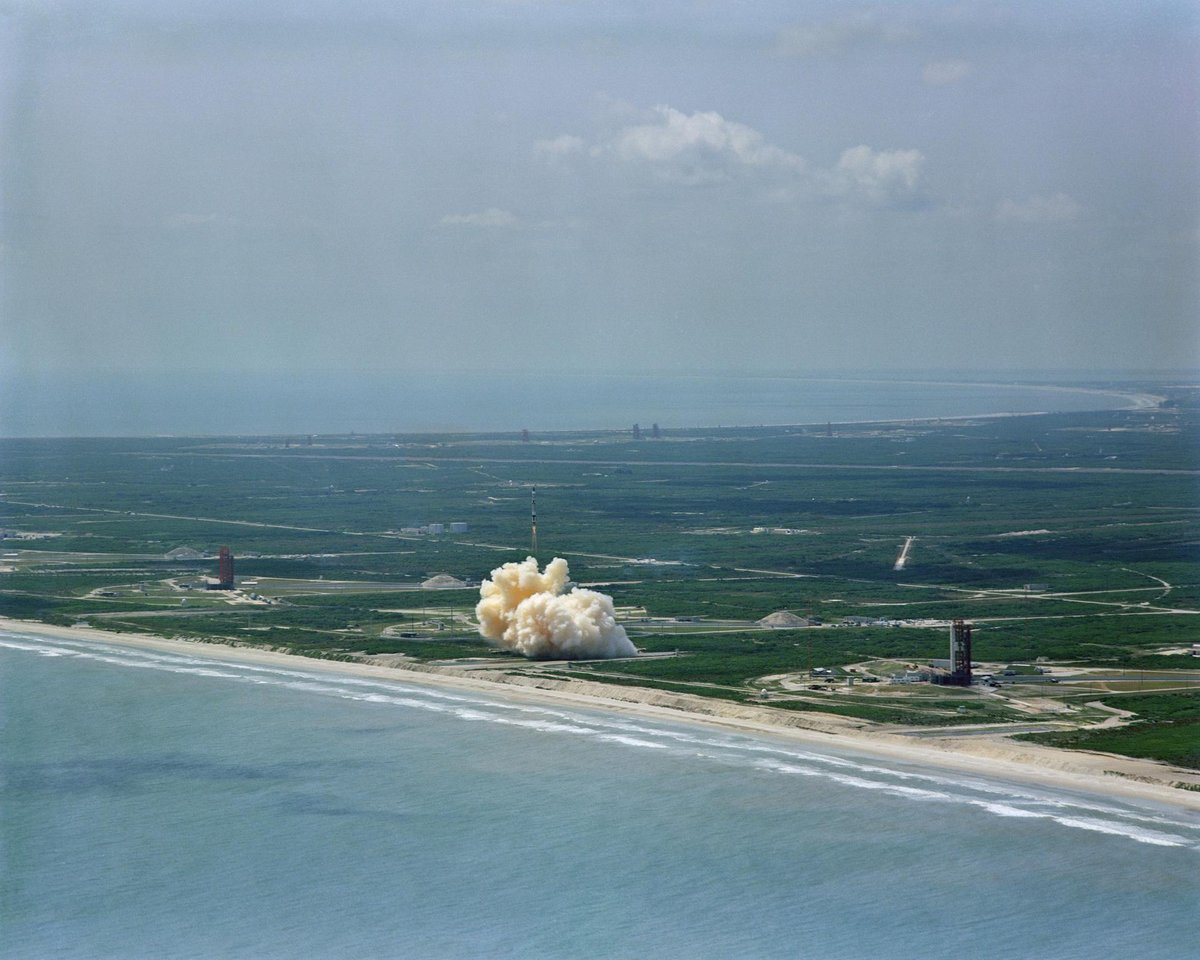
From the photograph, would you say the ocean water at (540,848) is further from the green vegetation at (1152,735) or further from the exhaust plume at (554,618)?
the exhaust plume at (554,618)

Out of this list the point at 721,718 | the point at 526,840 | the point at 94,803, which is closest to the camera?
the point at 526,840

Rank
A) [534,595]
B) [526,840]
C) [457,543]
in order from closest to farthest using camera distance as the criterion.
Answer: [526,840], [534,595], [457,543]

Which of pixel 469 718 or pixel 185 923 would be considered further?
pixel 469 718

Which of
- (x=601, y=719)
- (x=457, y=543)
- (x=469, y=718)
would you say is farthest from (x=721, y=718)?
(x=457, y=543)

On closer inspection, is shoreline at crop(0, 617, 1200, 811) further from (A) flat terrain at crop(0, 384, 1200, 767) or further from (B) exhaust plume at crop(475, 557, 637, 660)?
(B) exhaust plume at crop(475, 557, 637, 660)

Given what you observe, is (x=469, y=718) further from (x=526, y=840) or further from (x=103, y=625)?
(x=103, y=625)

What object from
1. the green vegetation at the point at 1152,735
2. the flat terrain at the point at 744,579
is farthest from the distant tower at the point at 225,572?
the green vegetation at the point at 1152,735

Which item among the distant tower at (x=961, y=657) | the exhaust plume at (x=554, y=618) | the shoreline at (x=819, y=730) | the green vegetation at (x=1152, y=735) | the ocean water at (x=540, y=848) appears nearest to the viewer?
the ocean water at (x=540, y=848)
